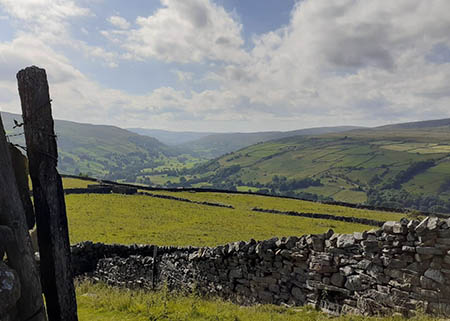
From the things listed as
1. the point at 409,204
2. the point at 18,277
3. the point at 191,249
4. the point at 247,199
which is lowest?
the point at 409,204

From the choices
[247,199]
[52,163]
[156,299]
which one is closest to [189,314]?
[156,299]

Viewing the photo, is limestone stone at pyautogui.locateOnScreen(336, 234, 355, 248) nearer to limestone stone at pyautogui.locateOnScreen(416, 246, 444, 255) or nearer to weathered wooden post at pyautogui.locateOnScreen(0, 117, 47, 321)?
limestone stone at pyautogui.locateOnScreen(416, 246, 444, 255)

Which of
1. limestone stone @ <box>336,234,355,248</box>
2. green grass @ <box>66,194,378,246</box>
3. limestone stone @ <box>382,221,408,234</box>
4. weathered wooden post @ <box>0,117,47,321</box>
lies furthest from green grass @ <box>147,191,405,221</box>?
weathered wooden post @ <box>0,117,47,321</box>

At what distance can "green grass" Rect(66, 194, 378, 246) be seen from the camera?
2719cm

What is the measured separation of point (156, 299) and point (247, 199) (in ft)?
181

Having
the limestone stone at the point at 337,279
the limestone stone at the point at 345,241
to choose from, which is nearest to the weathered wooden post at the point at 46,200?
the limestone stone at the point at 337,279

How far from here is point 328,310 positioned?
8023 millimetres

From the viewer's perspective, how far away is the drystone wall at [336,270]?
22.2 ft

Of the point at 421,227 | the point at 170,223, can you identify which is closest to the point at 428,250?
the point at 421,227

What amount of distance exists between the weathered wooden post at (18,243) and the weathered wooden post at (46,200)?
0.48 meters

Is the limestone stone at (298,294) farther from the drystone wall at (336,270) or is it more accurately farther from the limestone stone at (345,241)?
the limestone stone at (345,241)

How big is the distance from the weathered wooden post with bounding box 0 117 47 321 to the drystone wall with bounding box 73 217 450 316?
6516mm

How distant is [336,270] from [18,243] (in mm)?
7393

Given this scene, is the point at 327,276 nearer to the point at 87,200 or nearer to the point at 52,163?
the point at 52,163
